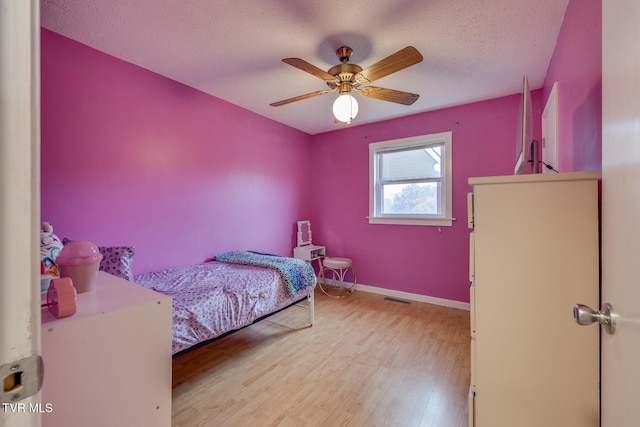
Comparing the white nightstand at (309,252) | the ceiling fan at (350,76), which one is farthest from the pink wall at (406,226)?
the ceiling fan at (350,76)

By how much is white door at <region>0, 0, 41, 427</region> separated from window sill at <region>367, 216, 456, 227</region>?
11.5 ft

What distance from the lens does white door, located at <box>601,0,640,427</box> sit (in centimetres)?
57

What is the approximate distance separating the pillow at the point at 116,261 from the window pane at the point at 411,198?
310 centimetres

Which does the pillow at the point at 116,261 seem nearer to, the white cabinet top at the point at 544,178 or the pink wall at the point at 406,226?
the white cabinet top at the point at 544,178

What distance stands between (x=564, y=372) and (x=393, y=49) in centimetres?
225

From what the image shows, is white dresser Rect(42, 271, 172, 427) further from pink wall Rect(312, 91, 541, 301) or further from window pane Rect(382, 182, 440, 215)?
window pane Rect(382, 182, 440, 215)

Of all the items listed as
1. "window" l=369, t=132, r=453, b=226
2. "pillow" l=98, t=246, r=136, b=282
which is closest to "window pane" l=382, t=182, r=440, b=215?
"window" l=369, t=132, r=453, b=226

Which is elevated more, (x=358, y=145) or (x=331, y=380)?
(x=358, y=145)

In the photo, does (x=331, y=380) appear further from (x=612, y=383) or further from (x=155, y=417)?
(x=612, y=383)

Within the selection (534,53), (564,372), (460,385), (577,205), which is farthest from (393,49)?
(460,385)

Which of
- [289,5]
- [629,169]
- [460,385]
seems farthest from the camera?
[460,385]

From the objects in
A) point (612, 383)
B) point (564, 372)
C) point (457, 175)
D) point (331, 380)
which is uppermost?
point (457, 175)

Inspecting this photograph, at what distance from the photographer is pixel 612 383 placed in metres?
0.70

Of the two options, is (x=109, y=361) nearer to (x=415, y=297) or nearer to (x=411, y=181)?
(x=415, y=297)
